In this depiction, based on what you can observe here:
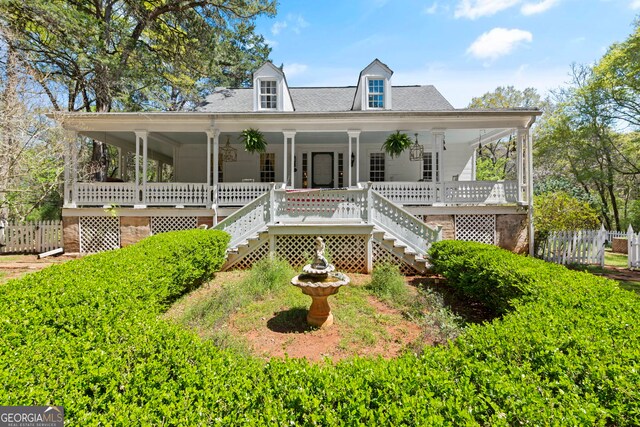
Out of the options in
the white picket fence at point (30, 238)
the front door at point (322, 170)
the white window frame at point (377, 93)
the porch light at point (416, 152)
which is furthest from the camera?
the front door at point (322, 170)

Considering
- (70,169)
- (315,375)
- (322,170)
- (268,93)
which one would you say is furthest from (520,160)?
(70,169)

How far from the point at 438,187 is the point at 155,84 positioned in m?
18.1

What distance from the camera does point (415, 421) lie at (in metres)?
1.77

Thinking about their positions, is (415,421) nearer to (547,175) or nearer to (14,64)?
(14,64)

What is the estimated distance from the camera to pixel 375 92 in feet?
44.8

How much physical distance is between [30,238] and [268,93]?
1190cm

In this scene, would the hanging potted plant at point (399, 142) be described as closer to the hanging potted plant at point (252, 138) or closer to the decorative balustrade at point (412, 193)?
the decorative balustrade at point (412, 193)

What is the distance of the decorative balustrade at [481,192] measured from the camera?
11.2m

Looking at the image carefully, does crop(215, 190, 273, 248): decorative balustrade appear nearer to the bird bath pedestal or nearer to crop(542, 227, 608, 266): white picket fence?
the bird bath pedestal

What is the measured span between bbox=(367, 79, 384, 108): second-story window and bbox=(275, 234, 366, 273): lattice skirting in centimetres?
754

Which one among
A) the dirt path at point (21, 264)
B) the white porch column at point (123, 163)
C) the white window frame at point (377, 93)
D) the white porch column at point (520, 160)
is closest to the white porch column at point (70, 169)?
the dirt path at point (21, 264)

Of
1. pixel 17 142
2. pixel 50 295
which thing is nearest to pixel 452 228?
pixel 50 295

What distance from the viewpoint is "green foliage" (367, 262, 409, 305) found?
6.93 meters

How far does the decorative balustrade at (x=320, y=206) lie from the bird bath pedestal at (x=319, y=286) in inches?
135
